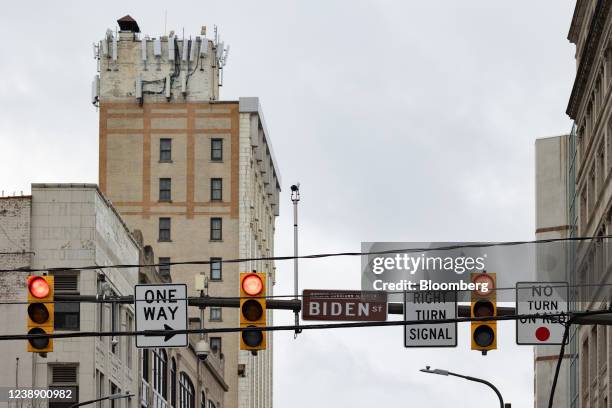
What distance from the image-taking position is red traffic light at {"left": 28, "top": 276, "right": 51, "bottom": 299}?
3059cm

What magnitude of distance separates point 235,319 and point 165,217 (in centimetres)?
993

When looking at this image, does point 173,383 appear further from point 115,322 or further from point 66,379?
point 66,379

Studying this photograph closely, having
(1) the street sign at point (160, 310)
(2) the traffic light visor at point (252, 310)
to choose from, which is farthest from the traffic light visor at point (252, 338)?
(1) the street sign at point (160, 310)

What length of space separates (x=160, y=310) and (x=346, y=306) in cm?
356

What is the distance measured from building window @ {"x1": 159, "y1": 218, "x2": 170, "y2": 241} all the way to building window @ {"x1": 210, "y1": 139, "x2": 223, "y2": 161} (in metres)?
6.40

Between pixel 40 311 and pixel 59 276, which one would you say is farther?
pixel 59 276

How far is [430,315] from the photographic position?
107ft

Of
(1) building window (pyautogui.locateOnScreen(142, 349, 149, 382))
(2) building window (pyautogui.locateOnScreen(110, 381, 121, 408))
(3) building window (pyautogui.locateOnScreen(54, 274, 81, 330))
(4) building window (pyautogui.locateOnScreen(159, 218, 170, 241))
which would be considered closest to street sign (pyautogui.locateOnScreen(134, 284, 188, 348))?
(3) building window (pyautogui.locateOnScreen(54, 274, 81, 330))

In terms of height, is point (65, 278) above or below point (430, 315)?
above

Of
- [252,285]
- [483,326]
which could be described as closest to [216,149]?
[252,285]

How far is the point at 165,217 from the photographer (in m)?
134

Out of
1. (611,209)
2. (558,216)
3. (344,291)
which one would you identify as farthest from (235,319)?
(344,291)

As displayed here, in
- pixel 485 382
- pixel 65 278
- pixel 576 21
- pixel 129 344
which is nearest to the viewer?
pixel 485 382

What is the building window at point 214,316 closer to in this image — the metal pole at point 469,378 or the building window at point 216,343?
the building window at point 216,343
